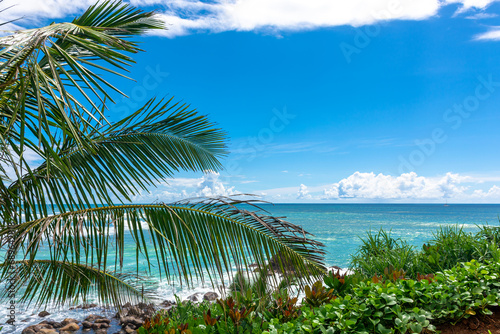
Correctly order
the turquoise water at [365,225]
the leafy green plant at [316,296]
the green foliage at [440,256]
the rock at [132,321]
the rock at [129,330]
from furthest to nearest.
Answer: the turquoise water at [365,225] < the rock at [132,321] < the rock at [129,330] < the green foliage at [440,256] < the leafy green plant at [316,296]

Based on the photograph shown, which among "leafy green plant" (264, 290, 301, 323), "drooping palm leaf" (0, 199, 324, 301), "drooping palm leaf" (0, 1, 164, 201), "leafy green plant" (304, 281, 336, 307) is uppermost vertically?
"drooping palm leaf" (0, 1, 164, 201)

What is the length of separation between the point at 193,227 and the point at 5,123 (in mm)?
1901

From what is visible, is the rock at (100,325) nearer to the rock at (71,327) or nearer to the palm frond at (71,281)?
the rock at (71,327)

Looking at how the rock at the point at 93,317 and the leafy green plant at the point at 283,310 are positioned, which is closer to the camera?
the leafy green plant at the point at 283,310

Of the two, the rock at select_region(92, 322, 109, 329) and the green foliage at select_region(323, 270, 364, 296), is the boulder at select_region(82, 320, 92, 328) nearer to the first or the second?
the rock at select_region(92, 322, 109, 329)

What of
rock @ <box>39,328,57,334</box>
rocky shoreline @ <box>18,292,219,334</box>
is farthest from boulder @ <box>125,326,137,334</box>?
rock @ <box>39,328,57,334</box>

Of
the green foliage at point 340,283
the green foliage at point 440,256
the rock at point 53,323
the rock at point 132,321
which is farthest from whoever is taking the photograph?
the rock at point 53,323

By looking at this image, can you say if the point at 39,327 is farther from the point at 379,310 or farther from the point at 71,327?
the point at 379,310

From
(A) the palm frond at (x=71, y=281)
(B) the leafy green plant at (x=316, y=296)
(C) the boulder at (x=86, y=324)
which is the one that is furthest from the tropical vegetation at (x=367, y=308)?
(C) the boulder at (x=86, y=324)

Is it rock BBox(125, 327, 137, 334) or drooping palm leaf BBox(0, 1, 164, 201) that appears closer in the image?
drooping palm leaf BBox(0, 1, 164, 201)

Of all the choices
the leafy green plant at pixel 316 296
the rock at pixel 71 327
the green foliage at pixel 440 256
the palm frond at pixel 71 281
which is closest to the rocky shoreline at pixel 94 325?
the rock at pixel 71 327

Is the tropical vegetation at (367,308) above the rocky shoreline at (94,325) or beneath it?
above

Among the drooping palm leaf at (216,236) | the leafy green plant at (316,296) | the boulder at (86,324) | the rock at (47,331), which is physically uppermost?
the drooping palm leaf at (216,236)

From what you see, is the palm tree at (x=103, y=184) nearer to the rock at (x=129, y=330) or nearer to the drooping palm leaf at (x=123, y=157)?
the drooping palm leaf at (x=123, y=157)
